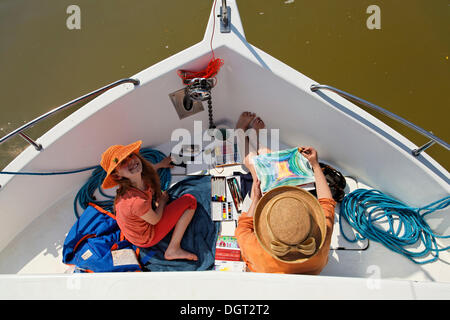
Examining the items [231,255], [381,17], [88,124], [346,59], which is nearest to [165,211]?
[231,255]

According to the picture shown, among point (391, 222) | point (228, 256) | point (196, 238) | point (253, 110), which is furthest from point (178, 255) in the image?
point (391, 222)

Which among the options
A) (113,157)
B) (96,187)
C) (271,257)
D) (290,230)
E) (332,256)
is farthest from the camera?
(96,187)

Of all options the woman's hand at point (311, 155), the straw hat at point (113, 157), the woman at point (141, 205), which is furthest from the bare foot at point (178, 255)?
the woman's hand at point (311, 155)

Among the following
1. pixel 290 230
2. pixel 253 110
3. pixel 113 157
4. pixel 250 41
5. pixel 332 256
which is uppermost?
pixel 250 41

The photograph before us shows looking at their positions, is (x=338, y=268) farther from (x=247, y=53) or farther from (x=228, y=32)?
(x=228, y=32)

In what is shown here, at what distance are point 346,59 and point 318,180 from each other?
2.11 m

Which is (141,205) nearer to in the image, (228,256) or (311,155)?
(228,256)

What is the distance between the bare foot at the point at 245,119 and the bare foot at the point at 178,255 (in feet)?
3.44

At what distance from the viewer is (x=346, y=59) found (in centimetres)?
318

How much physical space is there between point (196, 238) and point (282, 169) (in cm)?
79

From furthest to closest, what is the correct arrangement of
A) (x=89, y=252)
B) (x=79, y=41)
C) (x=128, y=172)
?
(x=79, y=41) < (x=89, y=252) < (x=128, y=172)

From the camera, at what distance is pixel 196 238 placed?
76.0 inches

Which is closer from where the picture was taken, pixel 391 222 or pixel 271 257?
pixel 271 257

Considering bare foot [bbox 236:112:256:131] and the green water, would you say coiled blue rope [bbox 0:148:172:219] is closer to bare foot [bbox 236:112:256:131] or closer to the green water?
bare foot [bbox 236:112:256:131]
